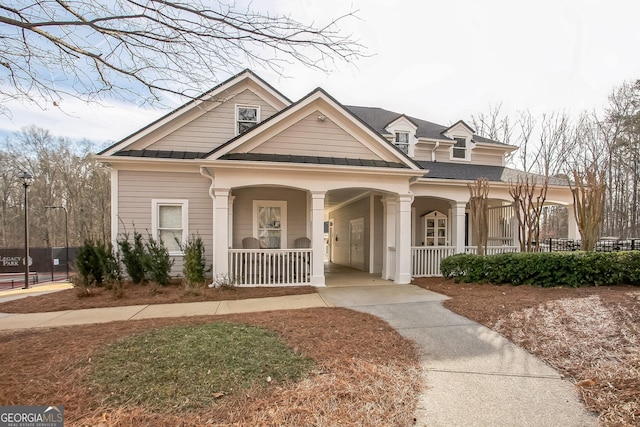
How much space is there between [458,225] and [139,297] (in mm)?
9562

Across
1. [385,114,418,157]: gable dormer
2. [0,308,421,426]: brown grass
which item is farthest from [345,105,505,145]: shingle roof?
[0,308,421,426]: brown grass

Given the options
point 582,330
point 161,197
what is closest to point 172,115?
point 161,197

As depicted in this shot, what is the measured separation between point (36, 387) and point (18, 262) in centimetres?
2040

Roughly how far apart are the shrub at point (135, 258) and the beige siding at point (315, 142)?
13.6ft

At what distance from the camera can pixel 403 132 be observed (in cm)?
1206

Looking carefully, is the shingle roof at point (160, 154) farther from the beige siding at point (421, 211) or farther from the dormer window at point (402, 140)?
the beige siding at point (421, 211)

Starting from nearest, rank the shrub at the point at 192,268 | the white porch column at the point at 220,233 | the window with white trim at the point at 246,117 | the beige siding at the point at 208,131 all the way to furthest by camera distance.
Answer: the shrub at the point at 192,268
the white porch column at the point at 220,233
the beige siding at the point at 208,131
the window with white trim at the point at 246,117

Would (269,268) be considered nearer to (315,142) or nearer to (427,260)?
(315,142)

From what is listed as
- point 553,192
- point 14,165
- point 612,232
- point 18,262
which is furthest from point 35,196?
point 612,232

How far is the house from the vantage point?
8156mm

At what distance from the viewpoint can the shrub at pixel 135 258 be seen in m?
8.36

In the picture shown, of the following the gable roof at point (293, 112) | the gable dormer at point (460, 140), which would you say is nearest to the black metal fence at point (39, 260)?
the gable roof at point (293, 112)

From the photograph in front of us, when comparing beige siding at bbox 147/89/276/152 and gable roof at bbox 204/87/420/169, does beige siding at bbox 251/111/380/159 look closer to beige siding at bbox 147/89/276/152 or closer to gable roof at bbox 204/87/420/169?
gable roof at bbox 204/87/420/169

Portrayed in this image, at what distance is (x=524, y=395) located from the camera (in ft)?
A: 9.51
